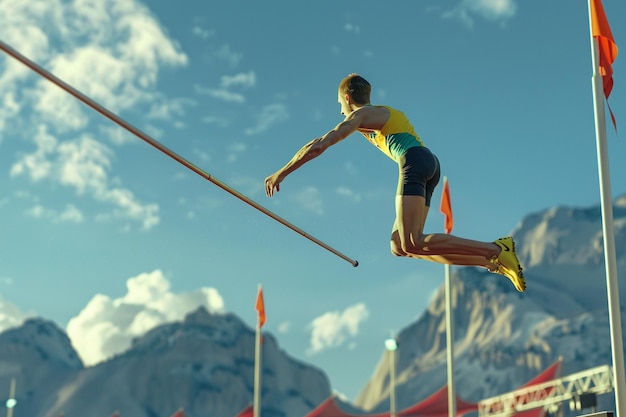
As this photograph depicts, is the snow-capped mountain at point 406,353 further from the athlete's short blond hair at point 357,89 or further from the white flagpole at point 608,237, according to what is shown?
the athlete's short blond hair at point 357,89

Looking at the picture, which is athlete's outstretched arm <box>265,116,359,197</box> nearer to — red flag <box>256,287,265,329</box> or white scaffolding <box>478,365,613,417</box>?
red flag <box>256,287,265,329</box>

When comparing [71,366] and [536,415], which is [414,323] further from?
[536,415]

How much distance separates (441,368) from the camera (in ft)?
542

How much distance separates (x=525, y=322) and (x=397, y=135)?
497 ft

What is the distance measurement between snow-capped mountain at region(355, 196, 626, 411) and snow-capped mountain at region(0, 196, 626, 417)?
19 centimetres

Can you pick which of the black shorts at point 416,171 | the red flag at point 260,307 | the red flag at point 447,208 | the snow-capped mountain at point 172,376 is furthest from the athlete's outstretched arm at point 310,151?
the snow-capped mountain at point 172,376

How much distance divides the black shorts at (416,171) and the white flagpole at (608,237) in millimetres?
4100

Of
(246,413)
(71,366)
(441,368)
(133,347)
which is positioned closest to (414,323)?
(441,368)

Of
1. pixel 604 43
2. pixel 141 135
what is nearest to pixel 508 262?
pixel 141 135

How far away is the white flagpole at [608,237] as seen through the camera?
11445 mm

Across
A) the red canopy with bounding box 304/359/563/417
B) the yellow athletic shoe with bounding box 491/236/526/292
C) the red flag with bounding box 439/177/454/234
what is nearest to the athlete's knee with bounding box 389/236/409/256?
the yellow athletic shoe with bounding box 491/236/526/292

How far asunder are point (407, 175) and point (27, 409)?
560ft

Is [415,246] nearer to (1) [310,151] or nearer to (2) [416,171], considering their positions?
(2) [416,171]

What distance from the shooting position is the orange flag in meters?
13.8
